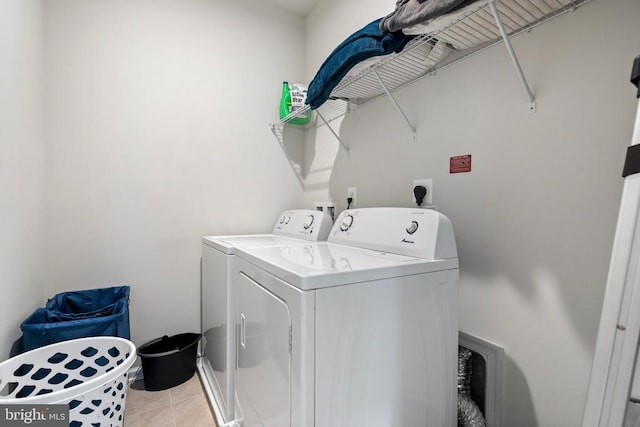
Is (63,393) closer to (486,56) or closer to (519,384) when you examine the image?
(519,384)

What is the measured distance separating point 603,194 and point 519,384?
2.39ft

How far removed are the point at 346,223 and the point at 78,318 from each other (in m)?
1.50

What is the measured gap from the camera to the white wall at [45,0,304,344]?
176 cm

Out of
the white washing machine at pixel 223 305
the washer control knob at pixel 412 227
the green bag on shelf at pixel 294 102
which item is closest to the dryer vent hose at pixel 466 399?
the washer control knob at pixel 412 227

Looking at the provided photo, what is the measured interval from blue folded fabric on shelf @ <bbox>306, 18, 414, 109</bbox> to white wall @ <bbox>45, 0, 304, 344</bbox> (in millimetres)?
953

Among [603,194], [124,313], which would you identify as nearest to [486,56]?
[603,194]

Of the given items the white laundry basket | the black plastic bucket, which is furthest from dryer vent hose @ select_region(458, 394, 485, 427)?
the black plastic bucket

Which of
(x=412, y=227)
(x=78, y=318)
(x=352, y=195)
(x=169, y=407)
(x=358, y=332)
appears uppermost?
(x=352, y=195)

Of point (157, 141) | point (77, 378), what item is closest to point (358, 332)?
point (77, 378)

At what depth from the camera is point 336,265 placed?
97 centimetres

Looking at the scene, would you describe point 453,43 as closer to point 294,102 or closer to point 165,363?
point 294,102

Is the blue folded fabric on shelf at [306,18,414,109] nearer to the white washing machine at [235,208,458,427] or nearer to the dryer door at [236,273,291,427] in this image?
the white washing machine at [235,208,458,427]

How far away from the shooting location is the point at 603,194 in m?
0.87

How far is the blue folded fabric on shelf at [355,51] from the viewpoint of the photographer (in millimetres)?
1111
